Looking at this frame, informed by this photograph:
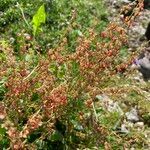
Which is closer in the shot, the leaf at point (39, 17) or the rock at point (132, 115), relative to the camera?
the leaf at point (39, 17)

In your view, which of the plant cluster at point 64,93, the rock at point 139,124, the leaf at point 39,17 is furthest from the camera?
the rock at point 139,124

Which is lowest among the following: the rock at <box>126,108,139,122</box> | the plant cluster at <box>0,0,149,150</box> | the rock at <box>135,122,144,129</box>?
the rock at <box>135,122,144,129</box>

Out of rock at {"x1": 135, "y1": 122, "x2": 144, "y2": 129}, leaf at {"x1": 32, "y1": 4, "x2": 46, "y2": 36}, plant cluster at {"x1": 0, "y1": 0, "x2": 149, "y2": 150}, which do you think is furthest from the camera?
rock at {"x1": 135, "y1": 122, "x2": 144, "y2": 129}

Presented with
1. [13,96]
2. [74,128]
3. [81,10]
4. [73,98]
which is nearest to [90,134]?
[74,128]

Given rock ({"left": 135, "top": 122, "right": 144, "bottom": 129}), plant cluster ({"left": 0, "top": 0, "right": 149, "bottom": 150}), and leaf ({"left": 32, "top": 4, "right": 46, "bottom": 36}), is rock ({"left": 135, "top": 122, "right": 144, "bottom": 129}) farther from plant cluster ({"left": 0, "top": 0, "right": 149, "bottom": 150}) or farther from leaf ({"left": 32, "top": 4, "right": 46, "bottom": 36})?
leaf ({"left": 32, "top": 4, "right": 46, "bottom": 36})

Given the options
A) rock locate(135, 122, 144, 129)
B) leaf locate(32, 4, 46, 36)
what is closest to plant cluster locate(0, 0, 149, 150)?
leaf locate(32, 4, 46, 36)

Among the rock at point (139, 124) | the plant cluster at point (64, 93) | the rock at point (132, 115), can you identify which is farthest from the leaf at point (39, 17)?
the rock at point (139, 124)

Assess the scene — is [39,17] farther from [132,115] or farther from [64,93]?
[64,93]

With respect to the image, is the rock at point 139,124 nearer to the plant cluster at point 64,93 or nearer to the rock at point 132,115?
the rock at point 132,115

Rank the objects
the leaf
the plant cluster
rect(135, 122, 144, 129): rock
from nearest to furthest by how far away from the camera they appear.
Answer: the plant cluster < the leaf < rect(135, 122, 144, 129): rock
